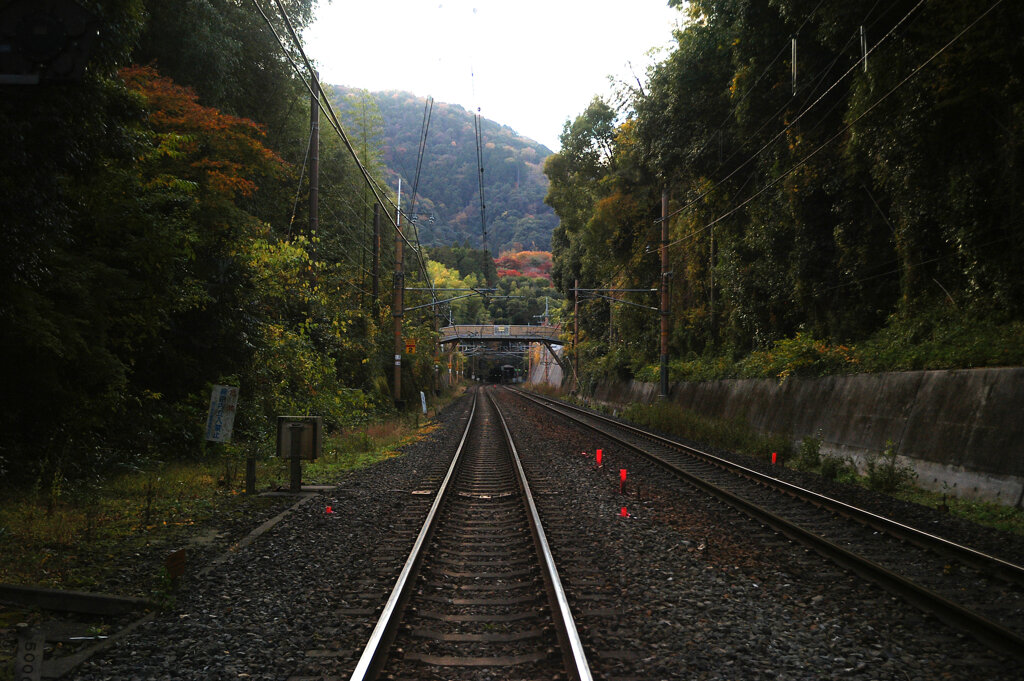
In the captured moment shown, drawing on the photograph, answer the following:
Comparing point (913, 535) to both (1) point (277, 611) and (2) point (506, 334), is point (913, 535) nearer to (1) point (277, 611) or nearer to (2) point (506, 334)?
(1) point (277, 611)

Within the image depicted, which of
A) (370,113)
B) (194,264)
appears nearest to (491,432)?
(194,264)

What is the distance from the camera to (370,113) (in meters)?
47.1

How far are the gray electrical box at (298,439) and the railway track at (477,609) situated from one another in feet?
8.13

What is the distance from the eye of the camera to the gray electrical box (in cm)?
1062

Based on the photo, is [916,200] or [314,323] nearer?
[916,200]

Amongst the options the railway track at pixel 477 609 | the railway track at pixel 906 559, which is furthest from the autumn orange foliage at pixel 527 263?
the railway track at pixel 477 609

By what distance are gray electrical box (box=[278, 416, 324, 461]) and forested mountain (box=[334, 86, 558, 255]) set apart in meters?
103

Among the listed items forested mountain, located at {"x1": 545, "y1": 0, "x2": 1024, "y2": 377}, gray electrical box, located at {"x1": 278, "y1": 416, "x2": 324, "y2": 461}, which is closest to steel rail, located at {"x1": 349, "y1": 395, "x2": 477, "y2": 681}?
gray electrical box, located at {"x1": 278, "y1": 416, "x2": 324, "y2": 461}

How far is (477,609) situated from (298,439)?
6034mm

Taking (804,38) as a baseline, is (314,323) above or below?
below

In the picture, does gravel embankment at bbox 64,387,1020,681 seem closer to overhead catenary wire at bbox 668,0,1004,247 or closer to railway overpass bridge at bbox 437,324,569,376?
overhead catenary wire at bbox 668,0,1004,247

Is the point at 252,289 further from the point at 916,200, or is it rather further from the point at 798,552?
the point at 916,200

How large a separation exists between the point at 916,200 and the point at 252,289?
602 inches

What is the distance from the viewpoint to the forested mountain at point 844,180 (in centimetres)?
1335
